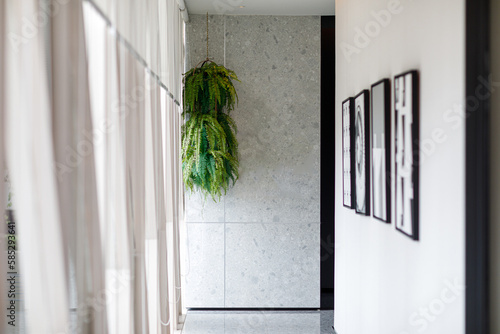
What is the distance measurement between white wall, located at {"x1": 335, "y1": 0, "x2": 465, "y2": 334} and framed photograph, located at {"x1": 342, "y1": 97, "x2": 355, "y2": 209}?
267mm

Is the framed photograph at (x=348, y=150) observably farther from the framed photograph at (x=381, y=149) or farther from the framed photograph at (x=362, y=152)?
the framed photograph at (x=381, y=149)

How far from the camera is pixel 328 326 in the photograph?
4465 mm

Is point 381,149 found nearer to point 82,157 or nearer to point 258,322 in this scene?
point 82,157

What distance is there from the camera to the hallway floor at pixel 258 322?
4.35 m

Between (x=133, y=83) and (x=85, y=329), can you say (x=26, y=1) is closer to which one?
(x=85, y=329)

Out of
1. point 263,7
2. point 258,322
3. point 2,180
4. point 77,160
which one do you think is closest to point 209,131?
point 263,7

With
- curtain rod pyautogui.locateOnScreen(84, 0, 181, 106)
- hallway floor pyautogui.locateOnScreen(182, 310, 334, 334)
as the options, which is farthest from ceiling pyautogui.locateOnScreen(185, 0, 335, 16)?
hallway floor pyautogui.locateOnScreen(182, 310, 334, 334)

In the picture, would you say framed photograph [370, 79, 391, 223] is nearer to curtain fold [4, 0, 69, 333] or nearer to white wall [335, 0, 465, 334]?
white wall [335, 0, 465, 334]

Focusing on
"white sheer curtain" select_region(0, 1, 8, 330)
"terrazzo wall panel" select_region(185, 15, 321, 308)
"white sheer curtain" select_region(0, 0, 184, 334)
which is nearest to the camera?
"white sheer curtain" select_region(0, 1, 8, 330)

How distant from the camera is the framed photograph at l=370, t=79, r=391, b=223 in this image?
253 cm

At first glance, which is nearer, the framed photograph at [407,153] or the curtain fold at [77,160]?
the curtain fold at [77,160]

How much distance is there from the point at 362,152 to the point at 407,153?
825mm

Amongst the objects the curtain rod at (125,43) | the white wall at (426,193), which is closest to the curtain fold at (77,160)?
the curtain rod at (125,43)

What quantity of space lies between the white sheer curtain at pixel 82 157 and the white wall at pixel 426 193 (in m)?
1.25
